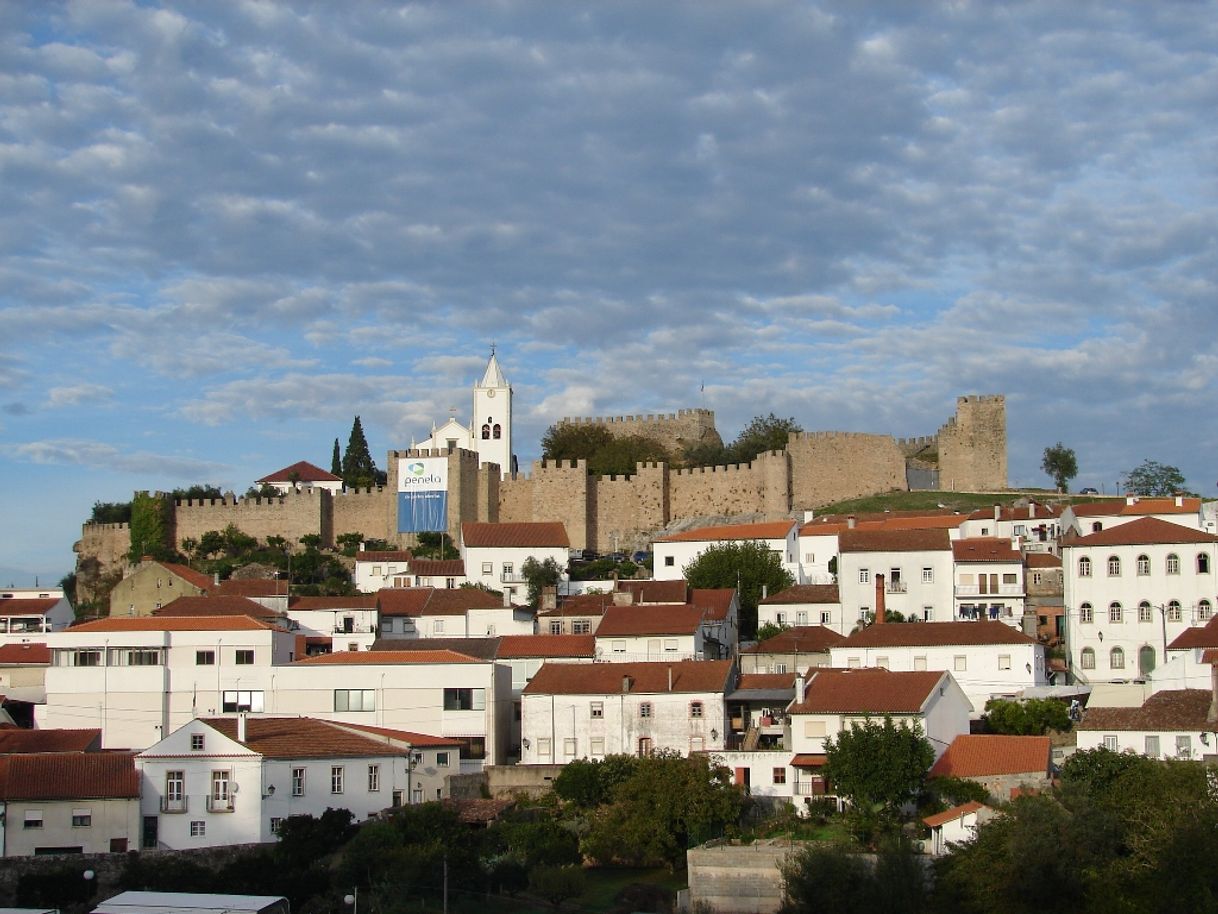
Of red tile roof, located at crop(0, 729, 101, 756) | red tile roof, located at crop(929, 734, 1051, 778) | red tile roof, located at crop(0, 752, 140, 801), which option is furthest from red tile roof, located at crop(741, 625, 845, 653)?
red tile roof, located at crop(0, 752, 140, 801)

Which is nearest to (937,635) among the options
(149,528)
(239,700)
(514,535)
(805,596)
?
(805,596)

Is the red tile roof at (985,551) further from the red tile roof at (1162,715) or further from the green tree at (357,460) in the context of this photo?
the green tree at (357,460)

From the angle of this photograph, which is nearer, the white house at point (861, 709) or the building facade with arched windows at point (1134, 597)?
the white house at point (861, 709)

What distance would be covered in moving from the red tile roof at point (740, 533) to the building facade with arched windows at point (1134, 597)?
15.8m

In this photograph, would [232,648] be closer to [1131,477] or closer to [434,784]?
[434,784]

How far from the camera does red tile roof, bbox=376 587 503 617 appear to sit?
182ft

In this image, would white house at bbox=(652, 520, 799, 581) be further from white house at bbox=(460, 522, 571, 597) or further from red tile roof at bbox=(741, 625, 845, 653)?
red tile roof at bbox=(741, 625, 845, 653)

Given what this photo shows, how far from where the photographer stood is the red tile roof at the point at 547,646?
→ 46.8 m

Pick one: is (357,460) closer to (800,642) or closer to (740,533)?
(740,533)

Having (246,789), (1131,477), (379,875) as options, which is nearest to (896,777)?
(379,875)

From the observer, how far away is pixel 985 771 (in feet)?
116

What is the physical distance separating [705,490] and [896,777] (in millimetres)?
44065

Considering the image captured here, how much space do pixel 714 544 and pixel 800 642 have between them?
543 inches

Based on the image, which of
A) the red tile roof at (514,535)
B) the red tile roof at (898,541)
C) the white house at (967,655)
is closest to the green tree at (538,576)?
the red tile roof at (514,535)
